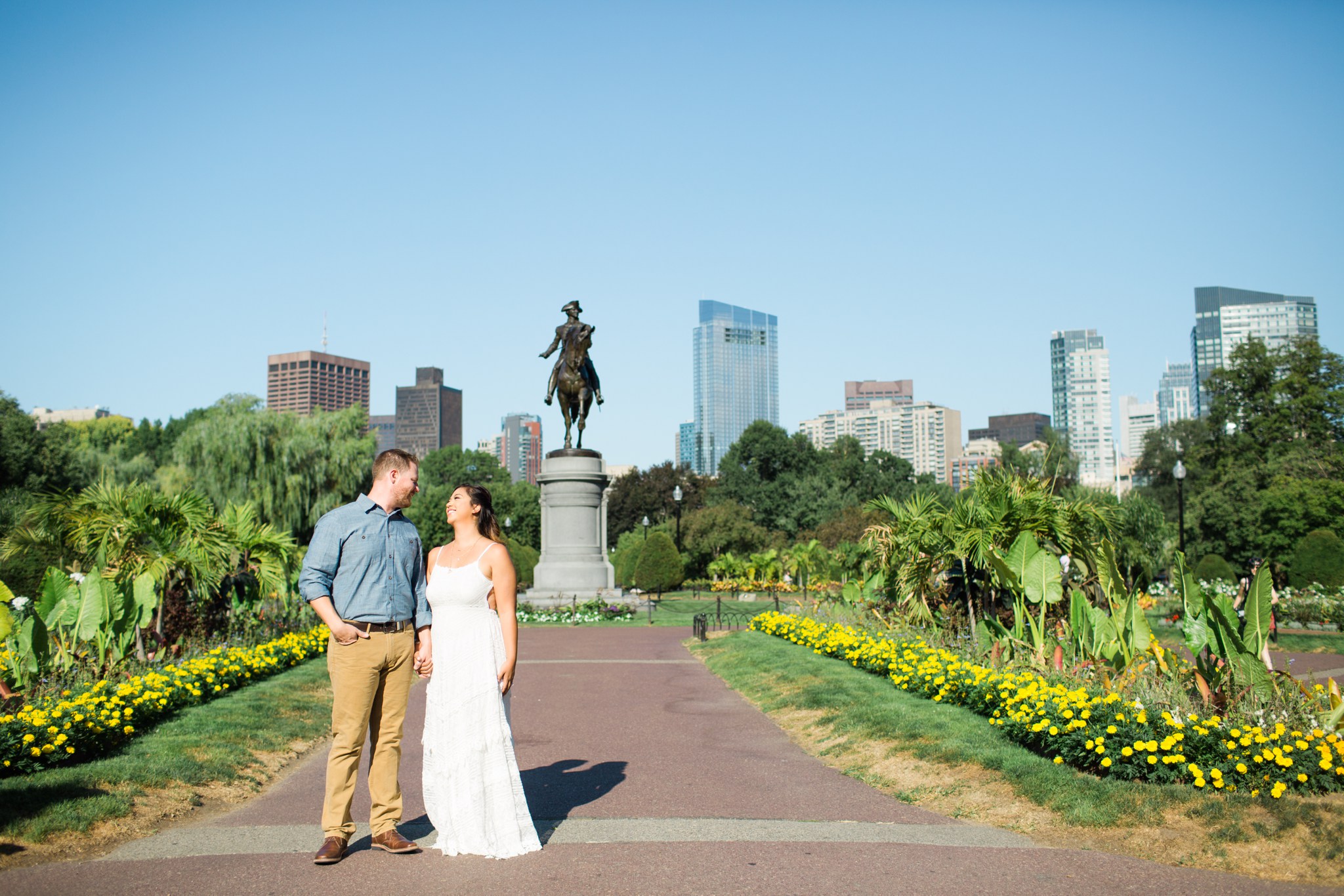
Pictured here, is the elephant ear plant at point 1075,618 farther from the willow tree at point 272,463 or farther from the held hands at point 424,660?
the willow tree at point 272,463

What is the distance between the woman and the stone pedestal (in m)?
19.8

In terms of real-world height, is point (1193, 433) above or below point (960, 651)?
above

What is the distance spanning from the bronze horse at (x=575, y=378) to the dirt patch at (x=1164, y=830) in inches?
785

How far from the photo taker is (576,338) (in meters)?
26.0

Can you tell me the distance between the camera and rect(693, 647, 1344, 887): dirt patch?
5059mm

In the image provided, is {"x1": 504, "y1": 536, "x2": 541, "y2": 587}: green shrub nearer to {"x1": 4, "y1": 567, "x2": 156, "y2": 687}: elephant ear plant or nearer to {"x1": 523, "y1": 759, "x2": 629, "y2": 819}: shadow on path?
{"x1": 4, "y1": 567, "x2": 156, "y2": 687}: elephant ear plant

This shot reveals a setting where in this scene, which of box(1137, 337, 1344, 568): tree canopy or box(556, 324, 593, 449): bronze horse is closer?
box(556, 324, 593, 449): bronze horse

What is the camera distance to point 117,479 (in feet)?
153

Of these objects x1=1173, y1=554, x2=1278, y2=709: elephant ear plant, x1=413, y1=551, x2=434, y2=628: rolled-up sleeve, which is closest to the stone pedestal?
x1=1173, y1=554, x2=1278, y2=709: elephant ear plant

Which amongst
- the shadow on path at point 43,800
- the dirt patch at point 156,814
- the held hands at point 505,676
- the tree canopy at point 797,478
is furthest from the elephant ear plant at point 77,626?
the tree canopy at point 797,478

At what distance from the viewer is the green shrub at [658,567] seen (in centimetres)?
3164

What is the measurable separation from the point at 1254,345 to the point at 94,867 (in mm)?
57901

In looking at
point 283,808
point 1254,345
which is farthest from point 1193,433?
point 283,808

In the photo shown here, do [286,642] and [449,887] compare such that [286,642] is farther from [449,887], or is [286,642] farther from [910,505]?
[449,887]
